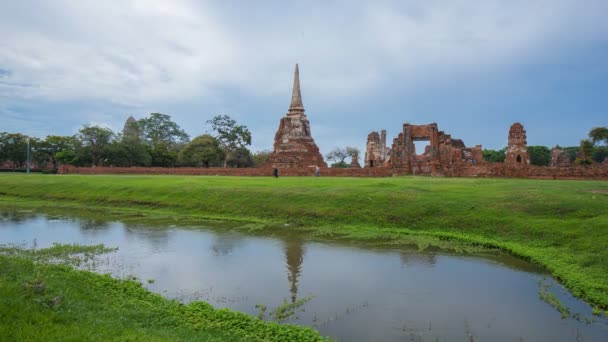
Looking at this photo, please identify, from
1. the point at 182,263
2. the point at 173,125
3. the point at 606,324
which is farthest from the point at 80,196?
the point at 173,125

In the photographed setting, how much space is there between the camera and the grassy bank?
1065cm

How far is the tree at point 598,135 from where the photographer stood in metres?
57.8

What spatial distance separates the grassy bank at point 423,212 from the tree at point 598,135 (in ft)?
161

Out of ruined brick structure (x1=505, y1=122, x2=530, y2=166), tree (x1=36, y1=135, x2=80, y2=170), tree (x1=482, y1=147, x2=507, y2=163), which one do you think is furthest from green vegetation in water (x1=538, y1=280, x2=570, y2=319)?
tree (x1=482, y1=147, x2=507, y2=163)

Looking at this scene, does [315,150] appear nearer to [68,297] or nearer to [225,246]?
[225,246]

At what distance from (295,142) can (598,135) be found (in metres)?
43.2

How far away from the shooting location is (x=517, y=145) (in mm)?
38562

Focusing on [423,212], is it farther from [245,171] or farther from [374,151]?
[374,151]

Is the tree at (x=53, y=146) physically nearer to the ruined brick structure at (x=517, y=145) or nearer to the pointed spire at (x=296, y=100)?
the pointed spire at (x=296, y=100)

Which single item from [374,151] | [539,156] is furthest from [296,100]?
[539,156]

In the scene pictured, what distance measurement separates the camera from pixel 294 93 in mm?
48031

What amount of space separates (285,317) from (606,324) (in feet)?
16.8

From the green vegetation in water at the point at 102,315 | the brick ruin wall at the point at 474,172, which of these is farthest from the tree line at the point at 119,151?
the green vegetation in water at the point at 102,315

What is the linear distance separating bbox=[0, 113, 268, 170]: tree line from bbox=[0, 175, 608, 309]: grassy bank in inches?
1259
